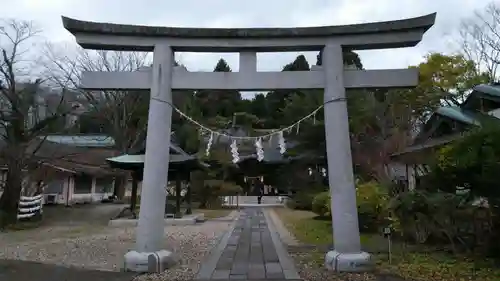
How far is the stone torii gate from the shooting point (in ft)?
25.9

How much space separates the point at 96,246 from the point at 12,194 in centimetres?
803

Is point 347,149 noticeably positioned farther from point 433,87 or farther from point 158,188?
point 433,87

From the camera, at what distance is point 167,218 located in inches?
760

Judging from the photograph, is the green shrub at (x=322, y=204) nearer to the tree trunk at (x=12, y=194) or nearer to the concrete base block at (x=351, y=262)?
the concrete base block at (x=351, y=262)

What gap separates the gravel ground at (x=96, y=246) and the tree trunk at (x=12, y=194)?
166 centimetres

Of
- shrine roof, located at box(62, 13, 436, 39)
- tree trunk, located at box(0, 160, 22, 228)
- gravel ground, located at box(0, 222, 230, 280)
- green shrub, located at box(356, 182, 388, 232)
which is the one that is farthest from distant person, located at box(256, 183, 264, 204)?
shrine roof, located at box(62, 13, 436, 39)

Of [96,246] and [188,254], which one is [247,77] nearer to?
[188,254]

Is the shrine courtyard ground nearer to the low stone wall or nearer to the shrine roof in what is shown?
the low stone wall

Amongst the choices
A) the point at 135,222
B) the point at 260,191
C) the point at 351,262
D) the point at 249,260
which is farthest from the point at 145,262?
the point at 260,191

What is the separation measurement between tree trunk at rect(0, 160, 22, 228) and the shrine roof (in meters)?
12.0

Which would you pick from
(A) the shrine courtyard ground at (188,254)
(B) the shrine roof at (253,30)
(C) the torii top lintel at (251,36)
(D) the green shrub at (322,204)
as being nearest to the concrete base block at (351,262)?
(A) the shrine courtyard ground at (188,254)

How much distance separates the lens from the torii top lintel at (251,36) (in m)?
8.03

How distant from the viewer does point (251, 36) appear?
8.27m

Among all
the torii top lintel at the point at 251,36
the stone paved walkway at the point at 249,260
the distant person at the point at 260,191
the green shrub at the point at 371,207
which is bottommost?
the stone paved walkway at the point at 249,260
